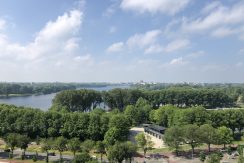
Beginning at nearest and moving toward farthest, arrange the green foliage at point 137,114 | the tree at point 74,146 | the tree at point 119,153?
the tree at point 119,153, the tree at point 74,146, the green foliage at point 137,114

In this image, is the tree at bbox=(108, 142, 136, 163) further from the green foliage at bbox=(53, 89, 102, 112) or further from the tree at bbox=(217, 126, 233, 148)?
the green foliage at bbox=(53, 89, 102, 112)

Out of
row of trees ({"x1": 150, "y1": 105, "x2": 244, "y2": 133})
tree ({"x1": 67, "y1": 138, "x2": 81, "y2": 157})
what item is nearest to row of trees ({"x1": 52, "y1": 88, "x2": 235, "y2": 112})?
row of trees ({"x1": 150, "y1": 105, "x2": 244, "y2": 133})

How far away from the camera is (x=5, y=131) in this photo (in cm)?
4678

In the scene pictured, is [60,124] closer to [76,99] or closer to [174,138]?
[174,138]

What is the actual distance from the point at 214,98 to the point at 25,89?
4054 inches

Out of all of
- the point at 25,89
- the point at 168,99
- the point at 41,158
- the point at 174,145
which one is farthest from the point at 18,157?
the point at 25,89

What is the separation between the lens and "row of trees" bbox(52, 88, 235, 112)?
256 feet

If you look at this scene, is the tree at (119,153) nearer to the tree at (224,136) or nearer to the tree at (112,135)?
the tree at (112,135)

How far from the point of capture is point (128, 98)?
82875mm

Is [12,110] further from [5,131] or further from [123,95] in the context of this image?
[123,95]

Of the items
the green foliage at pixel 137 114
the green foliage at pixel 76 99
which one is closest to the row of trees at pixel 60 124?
the green foliage at pixel 137 114

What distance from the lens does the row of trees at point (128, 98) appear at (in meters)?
78.1

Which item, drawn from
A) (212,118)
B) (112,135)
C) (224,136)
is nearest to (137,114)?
(212,118)

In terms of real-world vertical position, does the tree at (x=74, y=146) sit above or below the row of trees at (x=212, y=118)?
below
